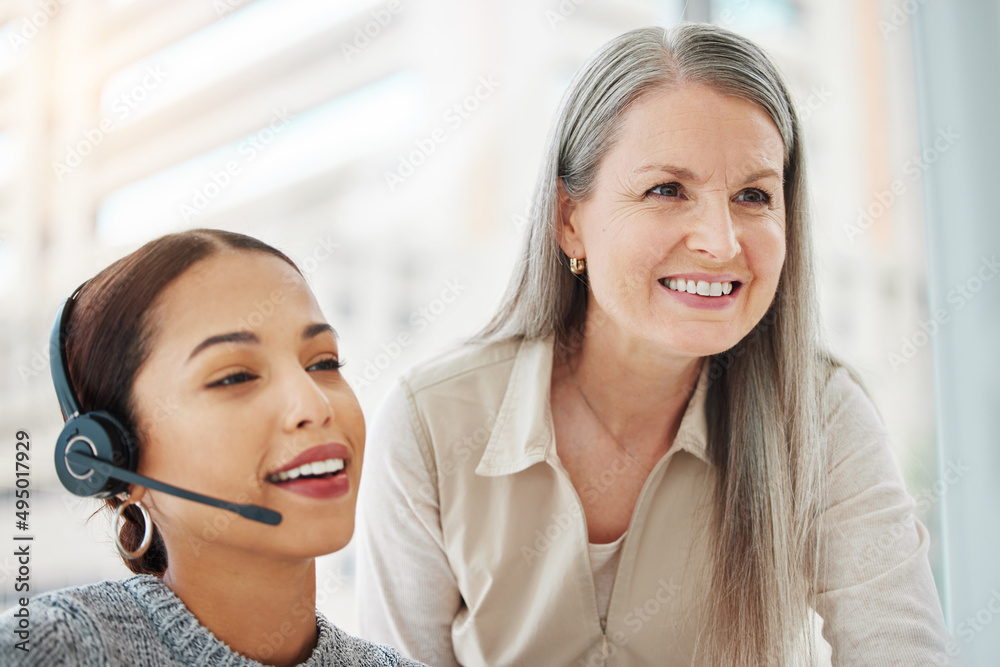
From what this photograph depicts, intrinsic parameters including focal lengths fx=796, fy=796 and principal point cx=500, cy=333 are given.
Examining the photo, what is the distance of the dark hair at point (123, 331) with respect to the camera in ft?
2.69

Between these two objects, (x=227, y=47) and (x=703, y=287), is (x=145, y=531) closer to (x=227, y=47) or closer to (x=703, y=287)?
(x=703, y=287)

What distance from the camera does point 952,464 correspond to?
1741 millimetres

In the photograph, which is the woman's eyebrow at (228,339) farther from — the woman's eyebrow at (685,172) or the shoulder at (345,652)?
the woman's eyebrow at (685,172)

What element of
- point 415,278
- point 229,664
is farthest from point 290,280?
point 415,278

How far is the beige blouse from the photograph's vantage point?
1298 millimetres

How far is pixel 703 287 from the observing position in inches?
49.6

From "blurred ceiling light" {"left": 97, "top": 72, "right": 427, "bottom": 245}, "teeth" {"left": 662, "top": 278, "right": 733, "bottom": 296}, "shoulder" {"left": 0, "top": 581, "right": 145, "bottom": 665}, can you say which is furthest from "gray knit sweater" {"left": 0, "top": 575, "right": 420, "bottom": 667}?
"teeth" {"left": 662, "top": 278, "right": 733, "bottom": 296}

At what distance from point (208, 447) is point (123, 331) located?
156 millimetres

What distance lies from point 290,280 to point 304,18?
1.12 metres

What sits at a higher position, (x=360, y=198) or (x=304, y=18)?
(x=304, y=18)

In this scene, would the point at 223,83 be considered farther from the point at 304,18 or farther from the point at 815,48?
the point at 815,48

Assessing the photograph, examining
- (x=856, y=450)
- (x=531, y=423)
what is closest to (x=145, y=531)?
(x=531, y=423)

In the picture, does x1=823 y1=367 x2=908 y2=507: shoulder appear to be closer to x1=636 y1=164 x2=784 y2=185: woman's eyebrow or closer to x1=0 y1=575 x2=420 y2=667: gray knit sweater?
x1=636 y1=164 x2=784 y2=185: woman's eyebrow

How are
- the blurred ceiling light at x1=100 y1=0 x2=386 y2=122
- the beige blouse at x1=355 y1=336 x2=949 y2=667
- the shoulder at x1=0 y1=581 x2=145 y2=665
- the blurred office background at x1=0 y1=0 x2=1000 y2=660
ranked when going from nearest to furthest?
the shoulder at x1=0 y1=581 x2=145 y2=665, the blurred office background at x1=0 y1=0 x2=1000 y2=660, the beige blouse at x1=355 y1=336 x2=949 y2=667, the blurred ceiling light at x1=100 y1=0 x2=386 y2=122
